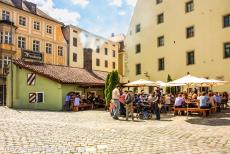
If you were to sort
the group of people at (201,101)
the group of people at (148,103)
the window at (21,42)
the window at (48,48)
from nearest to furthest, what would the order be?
the group of people at (148,103)
the group of people at (201,101)
the window at (21,42)
the window at (48,48)

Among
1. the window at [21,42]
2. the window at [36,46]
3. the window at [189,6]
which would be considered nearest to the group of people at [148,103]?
the window at [189,6]

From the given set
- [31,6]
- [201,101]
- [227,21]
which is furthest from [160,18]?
[31,6]

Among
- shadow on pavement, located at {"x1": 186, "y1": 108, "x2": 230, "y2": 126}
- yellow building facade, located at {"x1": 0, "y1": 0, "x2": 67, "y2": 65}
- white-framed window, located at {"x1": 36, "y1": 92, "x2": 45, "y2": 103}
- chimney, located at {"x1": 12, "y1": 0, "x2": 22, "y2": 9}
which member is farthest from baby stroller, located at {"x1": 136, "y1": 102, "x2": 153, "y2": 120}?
chimney, located at {"x1": 12, "y1": 0, "x2": 22, "y2": 9}

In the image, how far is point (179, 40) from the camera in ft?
111

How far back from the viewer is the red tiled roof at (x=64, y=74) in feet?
93.3

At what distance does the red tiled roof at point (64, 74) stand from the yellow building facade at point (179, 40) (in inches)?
245

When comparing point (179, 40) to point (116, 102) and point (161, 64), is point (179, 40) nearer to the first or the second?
point (161, 64)

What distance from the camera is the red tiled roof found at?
93.3 feet

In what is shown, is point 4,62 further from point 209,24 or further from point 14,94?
point 209,24

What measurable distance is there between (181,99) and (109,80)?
728 centimetres

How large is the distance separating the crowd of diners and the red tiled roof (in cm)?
133

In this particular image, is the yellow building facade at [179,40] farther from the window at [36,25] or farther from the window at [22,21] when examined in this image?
the window at [22,21]

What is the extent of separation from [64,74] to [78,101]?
4863mm

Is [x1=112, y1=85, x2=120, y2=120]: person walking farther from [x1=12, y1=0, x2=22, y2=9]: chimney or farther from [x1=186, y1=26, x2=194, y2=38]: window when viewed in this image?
[x1=12, y1=0, x2=22, y2=9]: chimney
